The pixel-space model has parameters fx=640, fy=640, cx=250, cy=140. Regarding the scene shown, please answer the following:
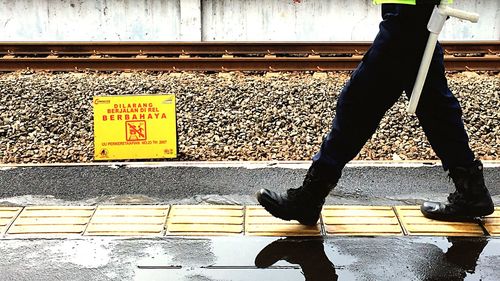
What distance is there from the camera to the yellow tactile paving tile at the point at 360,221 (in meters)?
3.57

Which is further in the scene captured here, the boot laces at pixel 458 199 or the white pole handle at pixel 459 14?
the boot laces at pixel 458 199

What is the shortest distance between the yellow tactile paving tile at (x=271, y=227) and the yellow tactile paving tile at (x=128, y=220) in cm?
50

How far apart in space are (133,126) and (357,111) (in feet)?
7.57

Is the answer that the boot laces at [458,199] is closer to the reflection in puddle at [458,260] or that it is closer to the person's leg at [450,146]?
the person's leg at [450,146]

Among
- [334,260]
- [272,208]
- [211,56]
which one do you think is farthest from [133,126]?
[211,56]

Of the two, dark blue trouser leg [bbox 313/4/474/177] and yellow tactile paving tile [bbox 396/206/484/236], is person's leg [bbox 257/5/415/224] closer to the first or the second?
dark blue trouser leg [bbox 313/4/474/177]

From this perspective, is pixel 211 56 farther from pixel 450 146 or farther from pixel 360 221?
pixel 450 146

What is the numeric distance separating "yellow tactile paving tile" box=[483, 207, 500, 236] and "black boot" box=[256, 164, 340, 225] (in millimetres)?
932

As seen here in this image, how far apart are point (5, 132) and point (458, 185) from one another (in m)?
4.15

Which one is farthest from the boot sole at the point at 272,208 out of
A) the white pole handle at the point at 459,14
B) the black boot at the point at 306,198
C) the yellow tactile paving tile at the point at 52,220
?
the white pole handle at the point at 459,14

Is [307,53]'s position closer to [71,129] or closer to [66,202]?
[71,129]

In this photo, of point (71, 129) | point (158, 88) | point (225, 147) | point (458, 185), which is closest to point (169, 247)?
point (458, 185)

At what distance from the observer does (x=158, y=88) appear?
7.14m

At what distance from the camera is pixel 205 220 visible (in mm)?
3699
